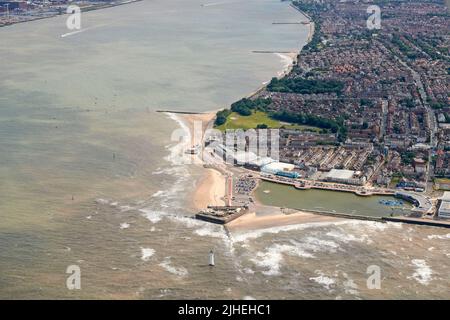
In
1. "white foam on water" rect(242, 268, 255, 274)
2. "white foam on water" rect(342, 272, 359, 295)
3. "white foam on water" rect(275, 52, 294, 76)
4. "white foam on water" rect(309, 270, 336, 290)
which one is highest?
"white foam on water" rect(275, 52, 294, 76)

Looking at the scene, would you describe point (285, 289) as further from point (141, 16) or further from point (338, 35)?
point (141, 16)

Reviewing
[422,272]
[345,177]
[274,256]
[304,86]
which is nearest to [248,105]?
[304,86]

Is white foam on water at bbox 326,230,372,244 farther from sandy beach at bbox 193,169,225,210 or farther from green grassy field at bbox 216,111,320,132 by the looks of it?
green grassy field at bbox 216,111,320,132

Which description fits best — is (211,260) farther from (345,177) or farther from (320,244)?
(345,177)

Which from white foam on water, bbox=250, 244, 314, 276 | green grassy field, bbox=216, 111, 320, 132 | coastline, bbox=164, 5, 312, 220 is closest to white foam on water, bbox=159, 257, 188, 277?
white foam on water, bbox=250, 244, 314, 276

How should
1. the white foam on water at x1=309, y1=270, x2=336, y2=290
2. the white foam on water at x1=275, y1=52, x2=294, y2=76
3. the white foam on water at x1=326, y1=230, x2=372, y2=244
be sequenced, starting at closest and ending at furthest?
1. the white foam on water at x1=309, y1=270, x2=336, y2=290
2. the white foam on water at x1=326, y1=230, x2=372, y2=244
3. the white foam on water at x1=275, y1=52, x2=294, y2=76

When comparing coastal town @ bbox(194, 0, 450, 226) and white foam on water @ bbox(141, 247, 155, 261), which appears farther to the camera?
coastal town @ bbox(194, 0, 450, 226)
